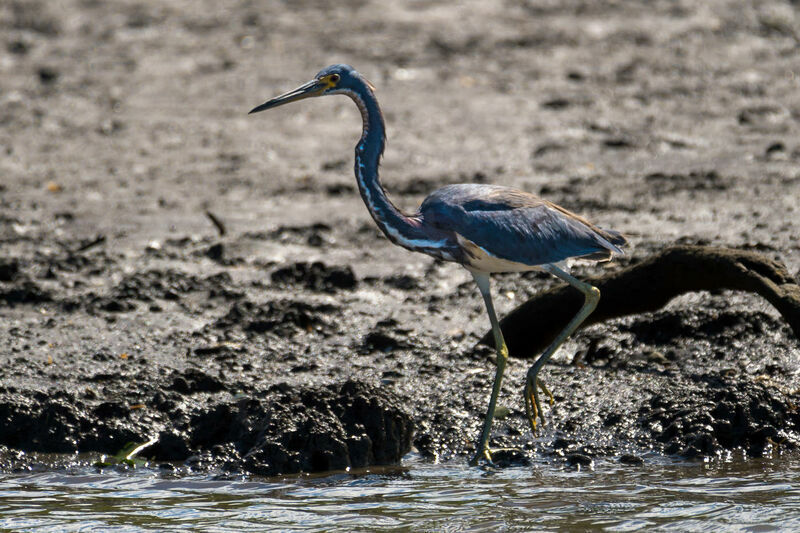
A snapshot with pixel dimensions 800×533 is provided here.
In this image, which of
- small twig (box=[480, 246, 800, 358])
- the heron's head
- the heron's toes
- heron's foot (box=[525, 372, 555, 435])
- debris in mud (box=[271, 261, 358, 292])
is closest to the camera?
heron's foot (box=[525, 372, 555, 435])

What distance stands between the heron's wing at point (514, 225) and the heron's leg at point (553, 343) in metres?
0.12

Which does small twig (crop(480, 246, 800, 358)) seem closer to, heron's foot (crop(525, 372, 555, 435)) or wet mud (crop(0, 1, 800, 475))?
wet mud (crop(0, 1, 800, 475))

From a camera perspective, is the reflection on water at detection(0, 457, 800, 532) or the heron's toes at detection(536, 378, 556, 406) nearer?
the reflection on water at detection(0, 457, 800, 532)

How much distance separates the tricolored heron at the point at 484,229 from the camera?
228 inches

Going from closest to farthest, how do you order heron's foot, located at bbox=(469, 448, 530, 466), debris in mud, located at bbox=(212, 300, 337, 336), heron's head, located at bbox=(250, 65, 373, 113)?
heron's foot, located at bbox=(469, 448, 530, 466)
heron's head, located at bbox=(250, 65, 373, 113)
debris in mud, located at bbox=(212, 300, 337, 336)

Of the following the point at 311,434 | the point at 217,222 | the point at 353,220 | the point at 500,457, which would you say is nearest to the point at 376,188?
the point at 311,434

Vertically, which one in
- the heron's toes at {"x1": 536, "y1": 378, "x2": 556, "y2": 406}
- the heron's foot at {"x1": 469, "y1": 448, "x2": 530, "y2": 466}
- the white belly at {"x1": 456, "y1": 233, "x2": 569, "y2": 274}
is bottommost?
the heron's foot at {"x1": 469, "y1": 448, "x2": 530, "y2": 466}

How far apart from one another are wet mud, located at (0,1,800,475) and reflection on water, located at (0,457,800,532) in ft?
0.55

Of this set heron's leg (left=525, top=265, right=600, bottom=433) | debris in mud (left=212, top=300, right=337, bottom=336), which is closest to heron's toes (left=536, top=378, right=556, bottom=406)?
heron's leg (left=525, top=265, right=600, bottom=433)

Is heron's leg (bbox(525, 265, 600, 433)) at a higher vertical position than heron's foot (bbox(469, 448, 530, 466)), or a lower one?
higher

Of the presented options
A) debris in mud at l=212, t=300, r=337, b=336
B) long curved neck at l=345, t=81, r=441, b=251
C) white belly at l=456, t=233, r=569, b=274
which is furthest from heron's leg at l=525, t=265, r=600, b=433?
debris in mud at l=212, t=300, r=337, b=336

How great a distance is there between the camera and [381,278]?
26.0ft

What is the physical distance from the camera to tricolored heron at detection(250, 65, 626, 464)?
578 cm

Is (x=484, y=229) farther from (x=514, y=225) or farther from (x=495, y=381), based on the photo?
(x=495, y=381)
